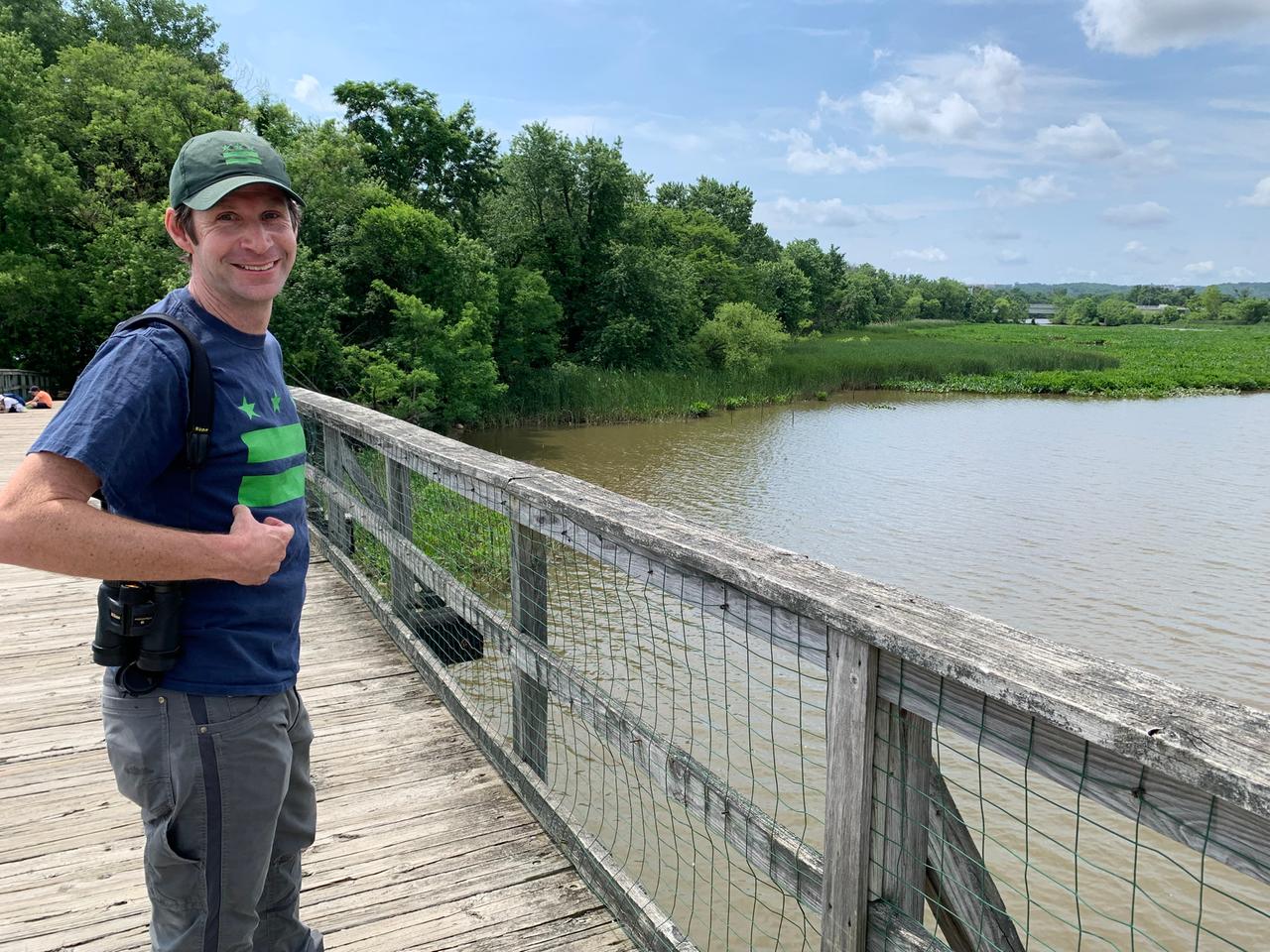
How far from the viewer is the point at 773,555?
174 centimetres

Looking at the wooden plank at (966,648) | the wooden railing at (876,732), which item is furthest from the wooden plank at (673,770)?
the wooden plank at (966,648)

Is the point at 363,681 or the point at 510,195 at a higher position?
the point at 510,195

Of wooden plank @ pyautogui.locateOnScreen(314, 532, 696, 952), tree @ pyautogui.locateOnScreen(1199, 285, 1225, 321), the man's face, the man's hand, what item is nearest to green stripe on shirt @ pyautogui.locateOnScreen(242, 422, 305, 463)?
A: the man's hand

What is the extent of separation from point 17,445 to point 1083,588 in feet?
41.1

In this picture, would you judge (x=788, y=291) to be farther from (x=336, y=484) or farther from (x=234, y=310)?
(x=234, y=310)

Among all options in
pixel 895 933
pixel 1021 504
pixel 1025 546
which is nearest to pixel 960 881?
pixel 895 933

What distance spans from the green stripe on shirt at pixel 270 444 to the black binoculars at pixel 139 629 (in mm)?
245

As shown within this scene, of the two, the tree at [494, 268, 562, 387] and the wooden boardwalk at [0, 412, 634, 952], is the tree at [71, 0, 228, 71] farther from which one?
the wooden boardwalk at [0, 412, 634, 952]

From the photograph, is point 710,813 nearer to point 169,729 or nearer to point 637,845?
point 169,729

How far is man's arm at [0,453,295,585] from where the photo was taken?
1.22 m

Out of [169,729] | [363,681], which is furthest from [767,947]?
[169,729]

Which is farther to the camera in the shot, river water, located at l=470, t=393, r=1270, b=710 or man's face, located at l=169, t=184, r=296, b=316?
river water, located at l=470, t=393, r=1270, b=710

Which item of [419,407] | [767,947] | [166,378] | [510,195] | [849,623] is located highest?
[510,195]

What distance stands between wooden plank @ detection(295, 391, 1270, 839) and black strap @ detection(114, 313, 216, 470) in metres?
0.91
